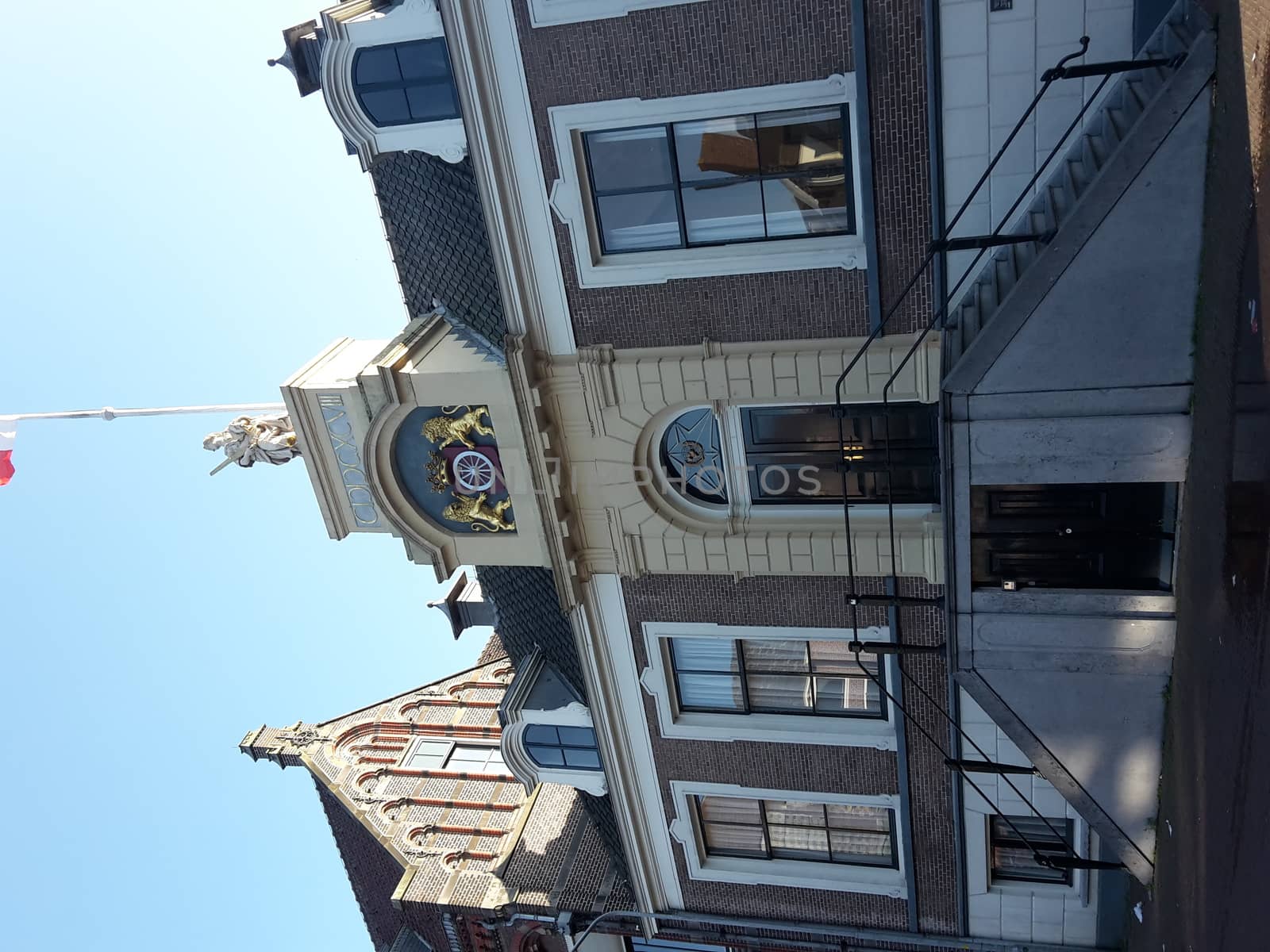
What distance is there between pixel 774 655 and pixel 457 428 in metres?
5.69

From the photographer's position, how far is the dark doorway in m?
10.6

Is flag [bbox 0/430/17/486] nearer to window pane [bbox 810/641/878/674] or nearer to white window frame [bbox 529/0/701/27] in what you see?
white window frame [bbox 529/0/701/27]

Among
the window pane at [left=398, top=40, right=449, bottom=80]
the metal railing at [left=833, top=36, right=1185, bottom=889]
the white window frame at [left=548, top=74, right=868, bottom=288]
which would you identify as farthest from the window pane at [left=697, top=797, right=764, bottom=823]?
the window pane at [left=398, top=40, right=449, bottom=80]

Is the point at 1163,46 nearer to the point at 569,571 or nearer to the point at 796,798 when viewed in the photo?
the point at 569,571

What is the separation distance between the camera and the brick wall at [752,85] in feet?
32.1

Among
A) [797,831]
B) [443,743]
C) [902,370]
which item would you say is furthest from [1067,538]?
[443,743]

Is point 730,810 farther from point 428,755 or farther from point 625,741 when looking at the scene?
point 428,755

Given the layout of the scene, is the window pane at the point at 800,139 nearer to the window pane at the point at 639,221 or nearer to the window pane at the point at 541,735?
the window pane at the point at 639,221

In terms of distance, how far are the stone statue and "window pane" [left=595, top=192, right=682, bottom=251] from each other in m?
5.55

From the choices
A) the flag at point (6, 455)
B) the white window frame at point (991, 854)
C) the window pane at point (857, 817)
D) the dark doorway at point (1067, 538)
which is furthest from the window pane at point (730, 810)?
the flag at point (6, 455)

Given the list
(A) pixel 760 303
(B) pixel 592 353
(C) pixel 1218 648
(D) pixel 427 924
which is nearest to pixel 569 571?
(B) pixel 592 353

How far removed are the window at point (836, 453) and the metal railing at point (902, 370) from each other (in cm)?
12

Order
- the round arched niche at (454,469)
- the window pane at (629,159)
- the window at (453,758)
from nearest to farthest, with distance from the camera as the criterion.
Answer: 1. the window pane at (629,159)
2. the round arched niche at (454,469)
3. the window at (453,758)

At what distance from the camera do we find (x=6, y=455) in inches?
549
